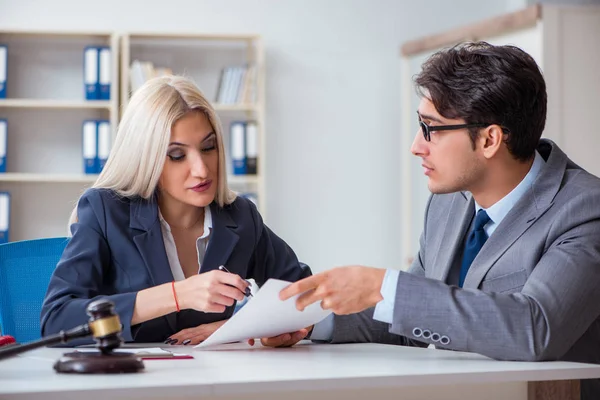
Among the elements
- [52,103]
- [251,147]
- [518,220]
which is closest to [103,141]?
[52,103]

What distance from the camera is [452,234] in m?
2.13

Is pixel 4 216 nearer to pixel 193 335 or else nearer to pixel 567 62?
pixel 567 62

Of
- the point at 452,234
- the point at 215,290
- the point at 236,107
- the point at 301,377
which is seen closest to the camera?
the point at 301,377

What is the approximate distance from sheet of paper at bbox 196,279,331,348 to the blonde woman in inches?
5.0

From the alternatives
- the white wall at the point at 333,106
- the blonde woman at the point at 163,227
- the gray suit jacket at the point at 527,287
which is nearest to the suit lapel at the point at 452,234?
the gray suit jacket at the point at 527,287

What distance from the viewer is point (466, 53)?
2.04 meters

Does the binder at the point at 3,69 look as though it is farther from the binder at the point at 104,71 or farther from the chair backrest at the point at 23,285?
the chair backrest at the point at 23,285

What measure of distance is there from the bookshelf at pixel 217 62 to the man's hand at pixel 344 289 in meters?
3.66

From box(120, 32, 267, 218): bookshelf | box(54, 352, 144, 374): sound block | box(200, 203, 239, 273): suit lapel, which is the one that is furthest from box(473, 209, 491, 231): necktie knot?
box(120, 32, 267, 218): bookshelf

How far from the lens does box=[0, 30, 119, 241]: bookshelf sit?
211 inches

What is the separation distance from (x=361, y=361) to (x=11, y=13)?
4.48 metres

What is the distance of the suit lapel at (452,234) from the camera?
208 cm

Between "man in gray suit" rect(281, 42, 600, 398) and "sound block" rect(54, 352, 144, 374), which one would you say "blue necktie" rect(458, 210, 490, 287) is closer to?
"man in gray suit" rect(281, 42, 600, 398)

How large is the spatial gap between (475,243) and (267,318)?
0.63 meters
